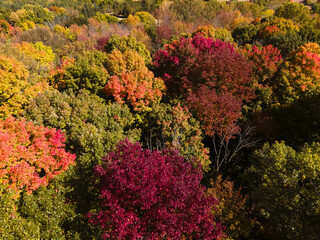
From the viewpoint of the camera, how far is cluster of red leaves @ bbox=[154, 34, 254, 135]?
20656 mm

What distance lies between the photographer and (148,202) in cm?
1077

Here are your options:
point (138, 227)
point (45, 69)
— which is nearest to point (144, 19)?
point (45, 69)

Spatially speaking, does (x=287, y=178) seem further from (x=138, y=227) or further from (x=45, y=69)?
(x=45, y=69)

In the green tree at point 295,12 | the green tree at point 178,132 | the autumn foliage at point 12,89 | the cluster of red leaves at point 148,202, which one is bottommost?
the autumn foliage at point 12,89

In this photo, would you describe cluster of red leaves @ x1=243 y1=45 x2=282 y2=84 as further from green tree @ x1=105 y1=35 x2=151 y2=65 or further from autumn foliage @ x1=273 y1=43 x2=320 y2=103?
green tree @ x1=105 y1=35 x2=151 y2=65

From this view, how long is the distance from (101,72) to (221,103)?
14.2m

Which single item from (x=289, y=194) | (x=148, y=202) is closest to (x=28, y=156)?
(x=148, y=202)

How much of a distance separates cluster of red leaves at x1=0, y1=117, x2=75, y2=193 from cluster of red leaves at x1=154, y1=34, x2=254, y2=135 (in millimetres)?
13416

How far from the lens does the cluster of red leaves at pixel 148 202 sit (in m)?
10.7

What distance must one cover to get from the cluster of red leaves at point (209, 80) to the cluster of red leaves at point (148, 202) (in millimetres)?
10137

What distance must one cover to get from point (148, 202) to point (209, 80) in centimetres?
1713

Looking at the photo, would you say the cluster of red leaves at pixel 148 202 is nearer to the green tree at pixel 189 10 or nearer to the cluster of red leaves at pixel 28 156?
the cluster of red leaves at pixel 28 156

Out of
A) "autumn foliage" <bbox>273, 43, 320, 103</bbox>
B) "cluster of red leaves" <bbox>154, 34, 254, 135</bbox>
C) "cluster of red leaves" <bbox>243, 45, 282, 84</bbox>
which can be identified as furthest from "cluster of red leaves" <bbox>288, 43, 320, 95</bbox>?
"cluster of red leaves" <bbox>154, 34, 254, 135</bbox>

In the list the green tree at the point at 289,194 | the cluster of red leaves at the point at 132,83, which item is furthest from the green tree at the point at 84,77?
the green tree at the point at 289,194
